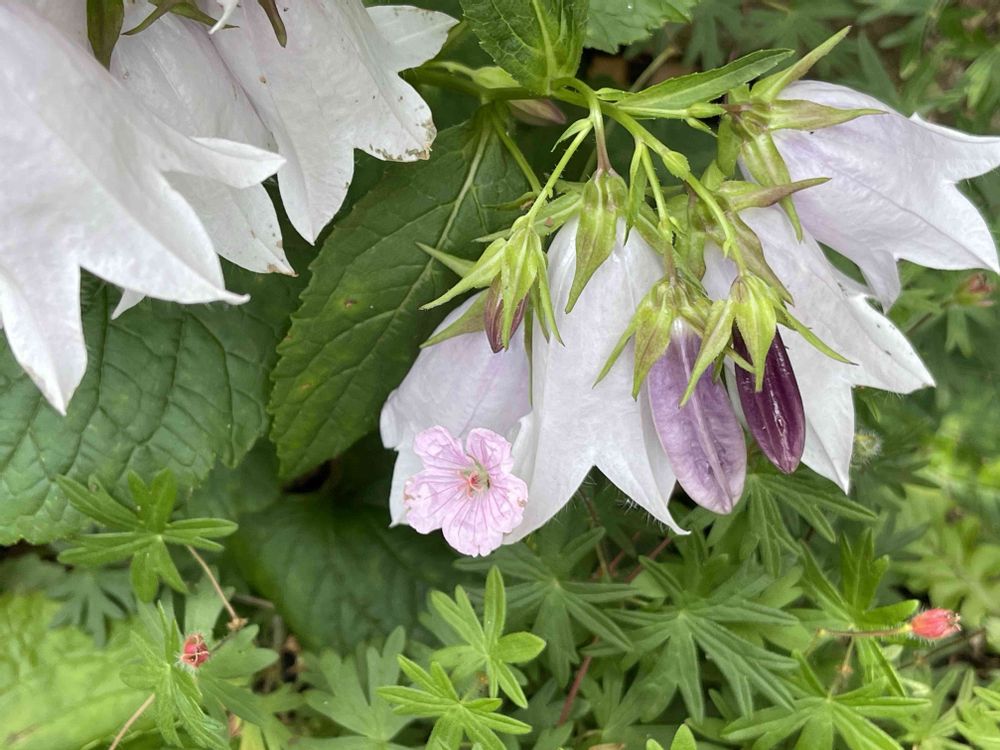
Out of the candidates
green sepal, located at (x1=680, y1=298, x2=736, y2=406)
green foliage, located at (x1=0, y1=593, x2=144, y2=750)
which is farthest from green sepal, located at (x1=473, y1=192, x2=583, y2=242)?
green foliage, located at (x1=0, y1=593, x2=144, y2=750)

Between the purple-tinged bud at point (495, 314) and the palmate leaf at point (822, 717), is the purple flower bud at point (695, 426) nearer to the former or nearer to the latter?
the purple-tinged bud at point (495, 314)

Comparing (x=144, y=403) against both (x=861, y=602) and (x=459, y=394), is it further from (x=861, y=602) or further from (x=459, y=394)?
(x=861, y=602)

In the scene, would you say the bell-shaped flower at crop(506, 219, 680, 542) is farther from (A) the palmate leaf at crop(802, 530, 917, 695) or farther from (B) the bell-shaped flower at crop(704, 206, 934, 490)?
(A) the palmate leaf at crop(802, 530, 917, 695)

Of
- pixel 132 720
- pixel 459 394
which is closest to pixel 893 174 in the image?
pixel 459 394

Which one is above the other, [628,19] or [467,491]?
[628,19]

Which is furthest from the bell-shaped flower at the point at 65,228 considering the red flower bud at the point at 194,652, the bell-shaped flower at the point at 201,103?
the red flower bud at the point at 194,652

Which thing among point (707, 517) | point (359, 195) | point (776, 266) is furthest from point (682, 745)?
point (359, 195)
